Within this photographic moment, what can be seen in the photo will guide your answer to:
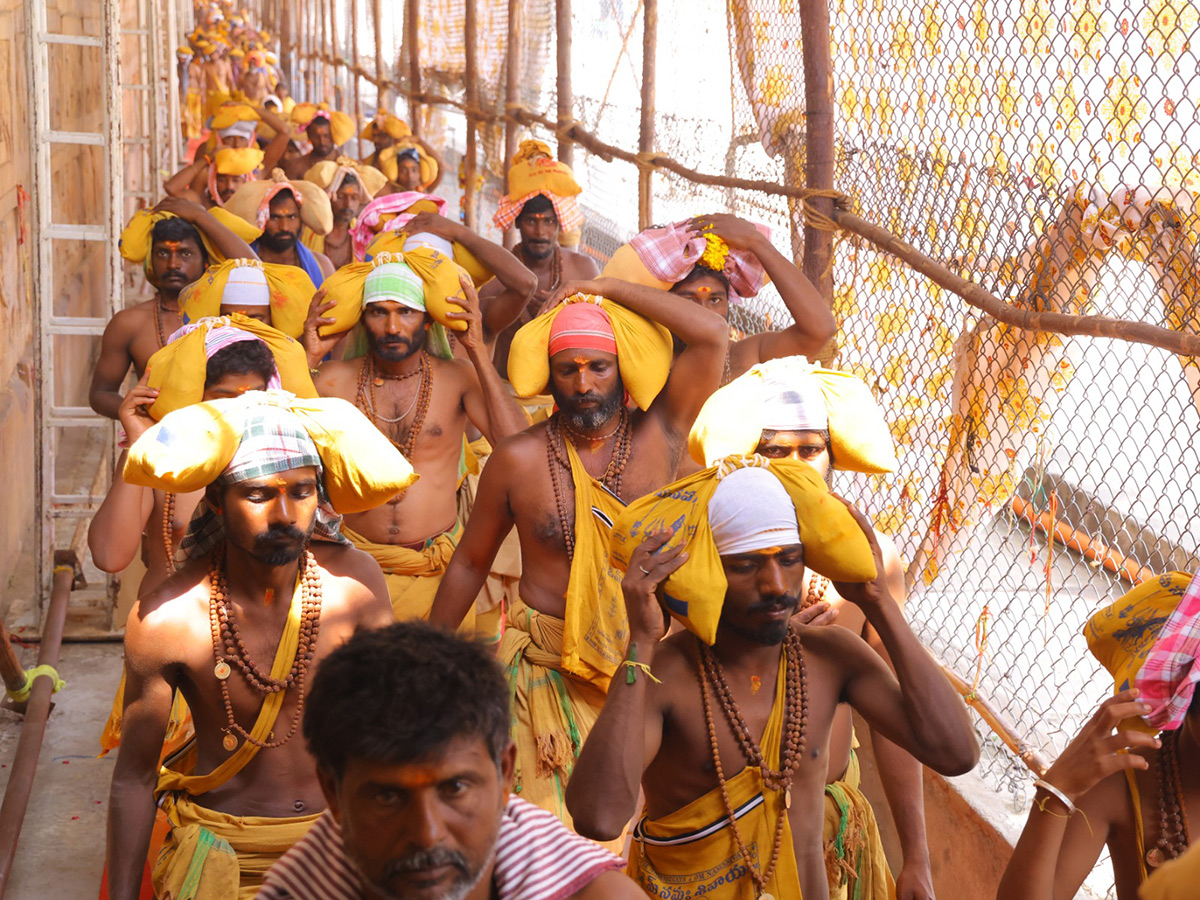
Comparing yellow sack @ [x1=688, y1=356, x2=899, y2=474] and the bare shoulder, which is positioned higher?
yellow sack @ [x1=688, y1=356, x2=899, y2=474]

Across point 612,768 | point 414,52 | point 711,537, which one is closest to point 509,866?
point 612,768

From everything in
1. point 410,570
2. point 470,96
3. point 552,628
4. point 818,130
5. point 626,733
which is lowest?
point 410,570

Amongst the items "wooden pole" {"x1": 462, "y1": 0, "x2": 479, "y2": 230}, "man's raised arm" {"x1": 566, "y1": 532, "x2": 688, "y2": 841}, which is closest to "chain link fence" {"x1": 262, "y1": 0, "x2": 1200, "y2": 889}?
"man's raised arm" {"x1": 566, "y1": 532, "x2": 688, "y2": 841}

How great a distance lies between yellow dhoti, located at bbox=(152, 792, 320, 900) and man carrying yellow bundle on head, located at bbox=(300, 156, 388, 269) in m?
7.14

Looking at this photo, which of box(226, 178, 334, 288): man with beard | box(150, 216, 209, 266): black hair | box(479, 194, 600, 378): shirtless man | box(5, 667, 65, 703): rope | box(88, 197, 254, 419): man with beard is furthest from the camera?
box(226, 178, 334, 288): man with beard

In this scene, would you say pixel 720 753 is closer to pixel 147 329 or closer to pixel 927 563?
pixel 927 563

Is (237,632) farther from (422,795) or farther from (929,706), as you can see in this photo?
(929,706)

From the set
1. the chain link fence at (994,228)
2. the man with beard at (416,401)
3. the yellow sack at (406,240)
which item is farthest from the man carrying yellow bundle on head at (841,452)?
the yellow sack at (406,240)

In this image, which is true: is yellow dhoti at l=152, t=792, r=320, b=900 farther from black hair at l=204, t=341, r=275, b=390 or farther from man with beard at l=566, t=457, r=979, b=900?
black hair at l=204, t=341, r=275, b=390

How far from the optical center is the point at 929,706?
9.73ft

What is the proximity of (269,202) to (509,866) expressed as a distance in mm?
6967

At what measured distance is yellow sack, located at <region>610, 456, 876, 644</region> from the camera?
2832 mm

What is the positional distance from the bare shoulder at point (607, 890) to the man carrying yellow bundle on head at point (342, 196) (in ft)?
27.5

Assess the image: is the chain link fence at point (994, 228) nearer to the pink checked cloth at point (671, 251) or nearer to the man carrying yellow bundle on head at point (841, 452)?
the pink checked cloth at point (671, 251)
